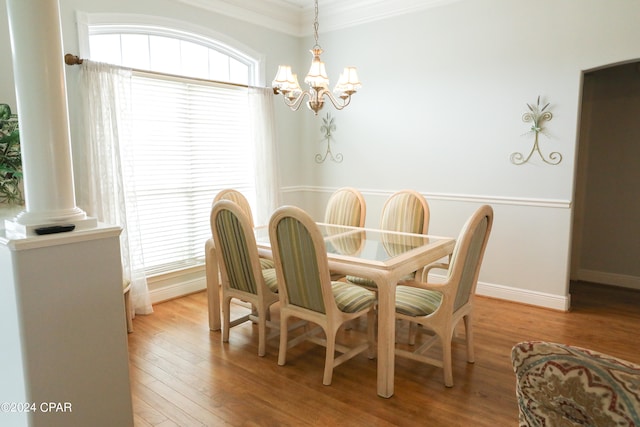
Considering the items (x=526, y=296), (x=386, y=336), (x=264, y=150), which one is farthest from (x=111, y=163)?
(x=526, y=296)

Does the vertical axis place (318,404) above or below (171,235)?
below

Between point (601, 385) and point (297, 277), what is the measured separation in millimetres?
1817

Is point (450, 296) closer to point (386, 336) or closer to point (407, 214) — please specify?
point (386, 336)

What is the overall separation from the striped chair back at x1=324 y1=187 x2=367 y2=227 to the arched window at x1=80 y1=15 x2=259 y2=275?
4.10 feet

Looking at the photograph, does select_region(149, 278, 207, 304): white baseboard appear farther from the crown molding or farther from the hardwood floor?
the crown molding

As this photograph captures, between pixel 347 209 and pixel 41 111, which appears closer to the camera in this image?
Answer: pixel 41 111

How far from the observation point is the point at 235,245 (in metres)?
2.90

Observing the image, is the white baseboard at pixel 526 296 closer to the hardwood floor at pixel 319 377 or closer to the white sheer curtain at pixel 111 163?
the hardwood floor at pixel 319 377

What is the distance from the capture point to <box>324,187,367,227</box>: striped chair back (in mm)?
3834

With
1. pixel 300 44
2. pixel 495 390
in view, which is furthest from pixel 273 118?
pixel 495 390

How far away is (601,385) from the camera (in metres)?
0.87

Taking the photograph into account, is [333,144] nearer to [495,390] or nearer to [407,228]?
[407,228]

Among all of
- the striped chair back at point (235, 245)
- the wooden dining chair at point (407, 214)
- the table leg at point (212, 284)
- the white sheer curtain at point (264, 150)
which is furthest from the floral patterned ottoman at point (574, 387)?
the white sheer curtain at point (264, 150)

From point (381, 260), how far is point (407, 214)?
115cm
